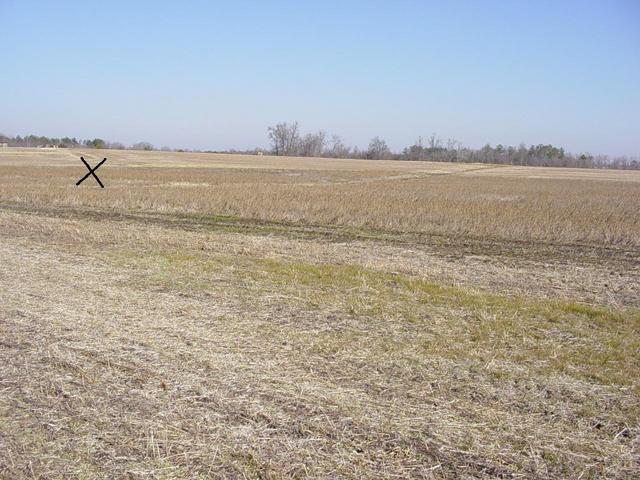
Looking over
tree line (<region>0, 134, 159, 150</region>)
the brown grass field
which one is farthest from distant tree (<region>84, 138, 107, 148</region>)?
the brown grass field

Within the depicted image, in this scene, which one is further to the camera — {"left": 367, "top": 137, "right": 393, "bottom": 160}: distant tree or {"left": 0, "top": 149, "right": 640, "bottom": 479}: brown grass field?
{"left": 367, "top": 137, "right": 393, "bottom": 160}: distant tree

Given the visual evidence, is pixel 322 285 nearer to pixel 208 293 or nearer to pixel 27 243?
pixel 208 293

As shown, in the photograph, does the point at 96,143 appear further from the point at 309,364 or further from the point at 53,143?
the point at 309,364

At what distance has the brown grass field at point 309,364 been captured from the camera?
3.74 meters

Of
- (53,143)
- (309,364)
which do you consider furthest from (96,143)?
(309,364)

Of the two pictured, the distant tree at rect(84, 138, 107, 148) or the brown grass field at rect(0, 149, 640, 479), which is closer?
the brown grass field at rect(0, 149, 640, 479)

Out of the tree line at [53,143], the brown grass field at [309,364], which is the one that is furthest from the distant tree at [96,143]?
the brown grass field at [309,364]

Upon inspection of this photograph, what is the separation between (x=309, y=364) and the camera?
5309 millimetres

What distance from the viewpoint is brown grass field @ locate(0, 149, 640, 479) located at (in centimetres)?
374

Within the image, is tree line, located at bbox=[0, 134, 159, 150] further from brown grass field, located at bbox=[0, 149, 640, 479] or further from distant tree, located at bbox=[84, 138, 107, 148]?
brown grass field, located at bbox=[0, 149, 640, 479]

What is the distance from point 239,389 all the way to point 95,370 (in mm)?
1368

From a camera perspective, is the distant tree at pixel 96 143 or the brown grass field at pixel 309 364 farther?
the distant tree at pixel 96 143

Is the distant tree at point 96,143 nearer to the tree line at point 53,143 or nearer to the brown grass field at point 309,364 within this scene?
the tree line at point 53,143

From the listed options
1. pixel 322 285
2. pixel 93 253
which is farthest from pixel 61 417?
pixel 93 253
